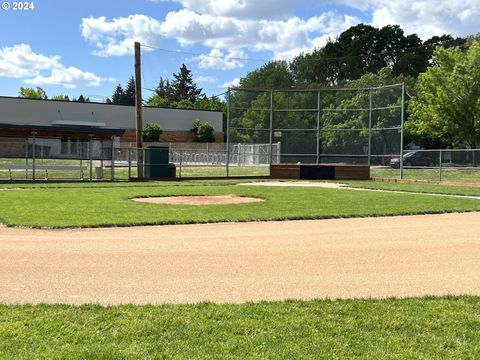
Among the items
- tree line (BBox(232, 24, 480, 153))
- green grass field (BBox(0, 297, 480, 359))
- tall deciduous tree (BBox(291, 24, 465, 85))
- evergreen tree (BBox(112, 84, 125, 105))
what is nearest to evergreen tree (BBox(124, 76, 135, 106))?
evergreen tree (BBox(112, 84, 125, 105))

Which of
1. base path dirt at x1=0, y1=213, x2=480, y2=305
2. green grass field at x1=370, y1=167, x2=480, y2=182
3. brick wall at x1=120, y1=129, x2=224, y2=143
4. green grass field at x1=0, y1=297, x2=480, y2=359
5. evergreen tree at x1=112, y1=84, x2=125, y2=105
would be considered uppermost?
evergreen tree at x1=112, y1=84, x2=125, y2=105

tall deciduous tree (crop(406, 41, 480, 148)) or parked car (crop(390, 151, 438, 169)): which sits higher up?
tall deciduous tree (crop(406, 41, 480, 148))

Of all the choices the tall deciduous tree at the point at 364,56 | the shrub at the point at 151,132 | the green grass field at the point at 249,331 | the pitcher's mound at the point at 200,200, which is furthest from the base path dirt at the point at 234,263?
the tall deciduous tree at the point at 364,56

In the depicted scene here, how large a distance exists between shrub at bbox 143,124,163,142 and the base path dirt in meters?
53.8

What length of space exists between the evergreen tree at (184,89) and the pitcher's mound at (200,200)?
11201 cm

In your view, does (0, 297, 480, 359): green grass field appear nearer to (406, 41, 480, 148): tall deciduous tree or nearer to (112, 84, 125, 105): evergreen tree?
(406, 41, 480, 148): tall deciduous tree

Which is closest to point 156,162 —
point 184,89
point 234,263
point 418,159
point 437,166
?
point 418,159

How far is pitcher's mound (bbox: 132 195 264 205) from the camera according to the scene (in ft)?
54.5

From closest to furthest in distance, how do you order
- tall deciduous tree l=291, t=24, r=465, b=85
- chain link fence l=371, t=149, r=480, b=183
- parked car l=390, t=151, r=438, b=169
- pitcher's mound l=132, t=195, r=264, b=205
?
pitcher's mound l=132, t=195, r=264, b=205
chain link fence l=371, t=149, r=480, b=183
parked car l=390, t=151, r=438, b=169
tall deciduous tree l=291, t=24, r=465, b=85

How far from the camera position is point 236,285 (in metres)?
6.44

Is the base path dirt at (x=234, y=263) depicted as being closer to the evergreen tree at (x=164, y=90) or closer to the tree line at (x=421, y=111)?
the tree line at (x=421, y=111)

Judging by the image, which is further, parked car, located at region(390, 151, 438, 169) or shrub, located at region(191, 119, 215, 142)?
shrub, located at region(191, 119, 215, 142)

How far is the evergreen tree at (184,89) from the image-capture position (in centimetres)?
12875

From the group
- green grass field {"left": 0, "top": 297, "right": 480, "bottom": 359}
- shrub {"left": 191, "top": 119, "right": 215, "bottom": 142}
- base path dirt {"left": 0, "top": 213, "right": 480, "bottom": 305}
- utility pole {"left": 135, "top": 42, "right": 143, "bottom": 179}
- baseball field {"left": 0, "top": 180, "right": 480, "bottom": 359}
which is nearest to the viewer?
green grass field {"left": 0, "top": 297, "right": 480, "bottom": 359}
